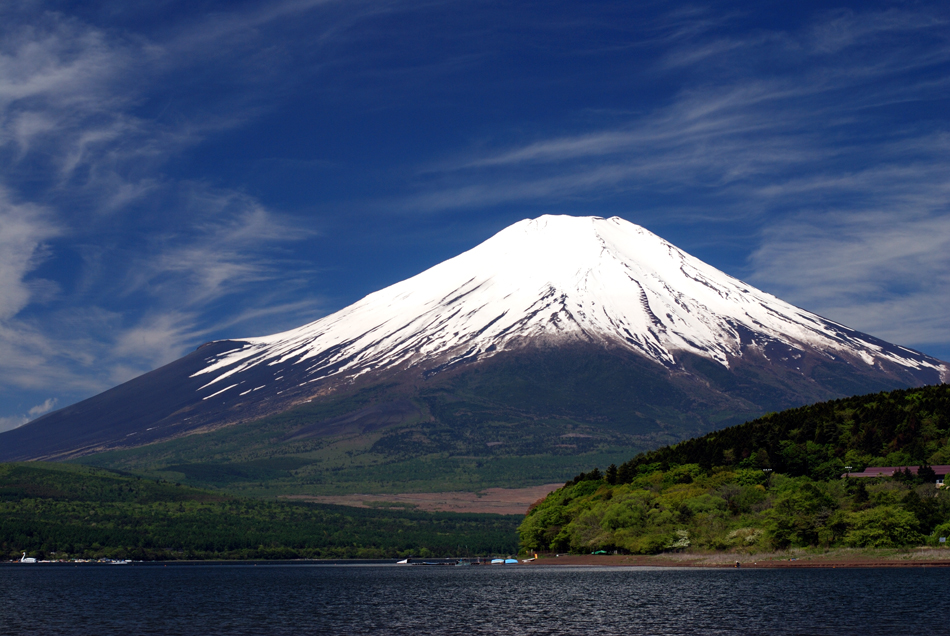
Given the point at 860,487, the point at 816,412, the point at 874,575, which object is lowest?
the point at 874,575

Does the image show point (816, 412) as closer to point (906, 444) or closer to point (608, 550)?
point (906, 444)

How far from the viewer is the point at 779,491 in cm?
10625

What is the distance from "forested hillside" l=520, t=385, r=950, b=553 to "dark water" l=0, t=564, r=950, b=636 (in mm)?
7986

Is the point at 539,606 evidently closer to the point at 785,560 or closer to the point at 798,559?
the point at 785,560

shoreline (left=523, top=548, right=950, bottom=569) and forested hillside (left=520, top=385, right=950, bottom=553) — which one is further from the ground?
forested hillside (left=520, top=385, right=950, bottom=553)

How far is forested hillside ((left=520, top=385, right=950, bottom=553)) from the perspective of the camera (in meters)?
90.4

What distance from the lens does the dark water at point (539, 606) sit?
5722cm

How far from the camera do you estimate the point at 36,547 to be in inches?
7392

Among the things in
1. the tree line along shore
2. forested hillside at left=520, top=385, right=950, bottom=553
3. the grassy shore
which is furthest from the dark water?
forested hillside at left=520, top=385, right=950, bottom=553

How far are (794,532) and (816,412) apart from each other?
38.5 metres

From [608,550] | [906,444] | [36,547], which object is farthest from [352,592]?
[36,547]

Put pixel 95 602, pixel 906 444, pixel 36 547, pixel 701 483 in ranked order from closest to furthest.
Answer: pixel 95 602, pixel 906 444, pixel 701 483, pixel 36 547

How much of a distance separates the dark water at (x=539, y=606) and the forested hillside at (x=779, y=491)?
799 centimetres

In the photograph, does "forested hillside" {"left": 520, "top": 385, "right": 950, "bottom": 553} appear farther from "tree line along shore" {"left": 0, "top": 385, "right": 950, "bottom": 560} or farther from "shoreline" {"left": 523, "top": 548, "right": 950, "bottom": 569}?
"shoreline" {"left": 523, "top": 548, "right": 950, "bottom": 569}
